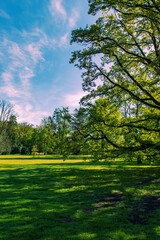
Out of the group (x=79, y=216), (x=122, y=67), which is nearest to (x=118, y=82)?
(x=122, y=67)

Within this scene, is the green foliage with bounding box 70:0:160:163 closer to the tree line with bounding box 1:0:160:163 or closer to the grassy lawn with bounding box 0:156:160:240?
the tree line with bounding box 1:0:160:163

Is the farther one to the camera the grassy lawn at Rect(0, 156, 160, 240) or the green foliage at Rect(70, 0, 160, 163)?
the green foliage at Rect(70, 0, 160, 163)

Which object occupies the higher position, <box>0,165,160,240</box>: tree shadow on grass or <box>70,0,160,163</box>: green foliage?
<box>70,0,160,163</box>: green foliage

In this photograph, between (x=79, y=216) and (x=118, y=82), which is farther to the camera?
(x=118, y=82)

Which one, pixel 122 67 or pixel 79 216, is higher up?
pixel 122 67

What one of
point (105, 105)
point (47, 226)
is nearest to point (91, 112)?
point (105, 105)

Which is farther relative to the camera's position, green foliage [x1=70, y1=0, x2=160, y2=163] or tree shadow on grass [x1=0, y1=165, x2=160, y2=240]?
green foliage [x1=70, y1=0, x2=160, y2=163]

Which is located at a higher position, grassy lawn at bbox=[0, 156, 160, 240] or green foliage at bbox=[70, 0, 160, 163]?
green foliage at bbox=[70, 0, 160, 163]

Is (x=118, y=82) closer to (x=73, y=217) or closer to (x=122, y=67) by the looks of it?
(x=122, y=67)

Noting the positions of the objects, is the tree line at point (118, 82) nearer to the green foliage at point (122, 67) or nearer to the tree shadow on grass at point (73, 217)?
the green foliage at point (122, 67)

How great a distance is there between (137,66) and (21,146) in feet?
266

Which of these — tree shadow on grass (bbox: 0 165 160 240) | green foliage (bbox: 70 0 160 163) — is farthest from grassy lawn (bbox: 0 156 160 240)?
green foliage (bbox: 70 0 160 163)

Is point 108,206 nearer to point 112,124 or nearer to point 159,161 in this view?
point 112,124

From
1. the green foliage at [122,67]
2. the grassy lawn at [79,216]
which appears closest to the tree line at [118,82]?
the green foliage at [122,67]
